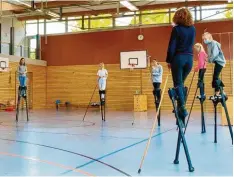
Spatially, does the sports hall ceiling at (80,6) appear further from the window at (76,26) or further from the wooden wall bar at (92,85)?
the wooden wall bar at (92,85)

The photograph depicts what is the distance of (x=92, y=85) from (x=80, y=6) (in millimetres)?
4290

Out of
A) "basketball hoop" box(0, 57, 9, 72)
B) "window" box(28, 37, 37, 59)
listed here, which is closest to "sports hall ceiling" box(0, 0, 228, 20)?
"window" box(28, 37, 37, 59)

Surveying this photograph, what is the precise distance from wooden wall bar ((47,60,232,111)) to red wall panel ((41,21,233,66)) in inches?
17.8

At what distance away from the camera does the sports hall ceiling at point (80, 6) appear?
14.7 meters

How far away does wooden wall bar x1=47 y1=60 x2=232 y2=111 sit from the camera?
635 inches

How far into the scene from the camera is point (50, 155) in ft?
12.7

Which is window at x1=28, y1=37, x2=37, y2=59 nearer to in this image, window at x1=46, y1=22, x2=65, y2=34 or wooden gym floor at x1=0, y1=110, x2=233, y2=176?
window at x1=46, y1=22, x2=65, y2=34

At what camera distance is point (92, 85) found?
1702 centimetres

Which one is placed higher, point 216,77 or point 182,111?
point 216,77

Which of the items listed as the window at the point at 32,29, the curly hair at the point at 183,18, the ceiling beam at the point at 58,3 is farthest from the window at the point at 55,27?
the curly hair at the point at 183,18

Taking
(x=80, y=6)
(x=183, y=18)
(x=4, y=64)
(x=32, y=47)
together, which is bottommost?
(x=183, y=18)

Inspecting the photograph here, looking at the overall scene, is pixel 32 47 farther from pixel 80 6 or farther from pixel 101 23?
pixel 101 23

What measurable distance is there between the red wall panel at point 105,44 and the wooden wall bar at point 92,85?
1.48 feet

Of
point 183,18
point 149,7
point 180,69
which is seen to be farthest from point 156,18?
point 180,69
